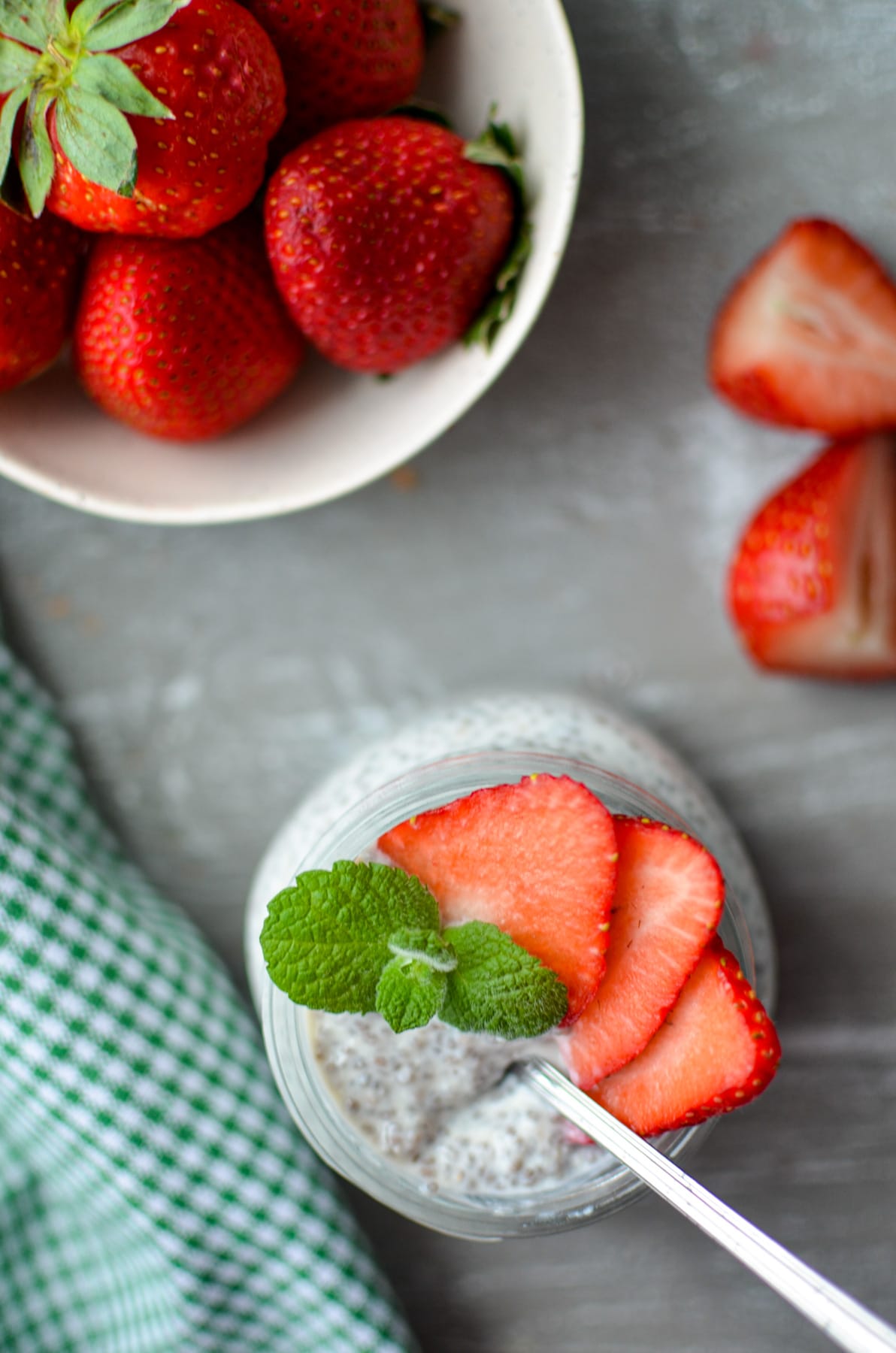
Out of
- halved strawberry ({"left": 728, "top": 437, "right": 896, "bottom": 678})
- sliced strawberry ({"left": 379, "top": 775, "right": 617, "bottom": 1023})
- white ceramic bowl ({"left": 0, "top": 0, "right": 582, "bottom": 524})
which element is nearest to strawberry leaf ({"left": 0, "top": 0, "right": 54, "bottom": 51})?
white ceramic bowl ({"left": 0, "top": 0, "right": 582, "bottom": 524})

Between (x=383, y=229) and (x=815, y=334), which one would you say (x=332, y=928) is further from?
(x=815, y=334)

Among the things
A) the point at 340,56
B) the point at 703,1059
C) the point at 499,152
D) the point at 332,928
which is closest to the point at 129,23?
the point at 340,56

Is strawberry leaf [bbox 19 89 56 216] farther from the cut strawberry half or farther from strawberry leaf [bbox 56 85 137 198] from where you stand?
the cut strawberry half

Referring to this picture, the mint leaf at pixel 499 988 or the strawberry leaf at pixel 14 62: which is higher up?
the strawberry leaf at pixel 14 62

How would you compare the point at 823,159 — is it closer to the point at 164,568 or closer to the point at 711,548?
the point at 711,548

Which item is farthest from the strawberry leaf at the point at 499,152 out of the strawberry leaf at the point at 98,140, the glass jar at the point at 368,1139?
the glass jar at the point at 368,1139

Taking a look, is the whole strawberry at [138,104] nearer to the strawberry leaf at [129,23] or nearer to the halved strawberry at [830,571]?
the strawberry leaf at [129,23]

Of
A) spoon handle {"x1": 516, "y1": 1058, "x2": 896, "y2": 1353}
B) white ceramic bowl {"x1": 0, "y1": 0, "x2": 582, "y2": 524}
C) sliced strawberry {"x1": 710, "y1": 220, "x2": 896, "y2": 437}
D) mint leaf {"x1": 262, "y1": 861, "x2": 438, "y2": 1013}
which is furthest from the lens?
sliced strawberry {"x1": 710, "y1": 220, "x2": 896, "y2": 437}
